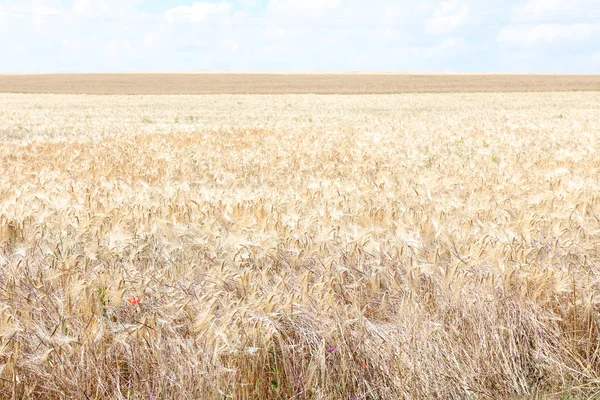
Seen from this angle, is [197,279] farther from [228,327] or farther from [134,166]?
[134,166]

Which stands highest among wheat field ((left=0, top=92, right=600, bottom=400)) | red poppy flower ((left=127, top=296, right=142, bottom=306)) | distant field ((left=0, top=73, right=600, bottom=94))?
distant field ((left=0, top=73, right=600, bottom=94))

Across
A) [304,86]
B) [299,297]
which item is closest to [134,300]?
[299,297]

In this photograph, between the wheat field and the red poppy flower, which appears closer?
the wheat field

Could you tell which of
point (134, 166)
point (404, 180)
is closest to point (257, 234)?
point (404, 180)

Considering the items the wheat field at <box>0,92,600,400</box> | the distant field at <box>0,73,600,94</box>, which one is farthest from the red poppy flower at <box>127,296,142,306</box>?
the distant field at <box>0,73,600,94</box>

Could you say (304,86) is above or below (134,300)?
above

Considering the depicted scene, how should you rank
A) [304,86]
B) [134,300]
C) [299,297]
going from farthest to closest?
[304,86] → [299,297] → [134,300]

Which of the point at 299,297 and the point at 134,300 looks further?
the point at 299,297

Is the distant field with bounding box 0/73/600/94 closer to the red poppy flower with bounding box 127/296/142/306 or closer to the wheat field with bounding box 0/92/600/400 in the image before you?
the wheat field with bounding box 0/92/600/400

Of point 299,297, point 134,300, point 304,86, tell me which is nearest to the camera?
point 134,300

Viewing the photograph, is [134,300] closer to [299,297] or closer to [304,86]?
[299,297]

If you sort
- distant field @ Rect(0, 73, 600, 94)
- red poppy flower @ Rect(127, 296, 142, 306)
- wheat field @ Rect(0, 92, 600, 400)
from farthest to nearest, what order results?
distant field @ Rect(0, 73, 600, 94)
red poppy flower @ Rect(127, 296, 142, 306)
wheat field @ Rect(0, 92, 600, 400)

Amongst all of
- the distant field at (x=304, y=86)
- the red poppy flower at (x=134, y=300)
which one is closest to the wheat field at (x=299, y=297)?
the red poppy flower at (x=134, y=300)

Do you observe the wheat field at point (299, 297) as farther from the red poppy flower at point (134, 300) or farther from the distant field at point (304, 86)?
the distant field at point (304, 86)
